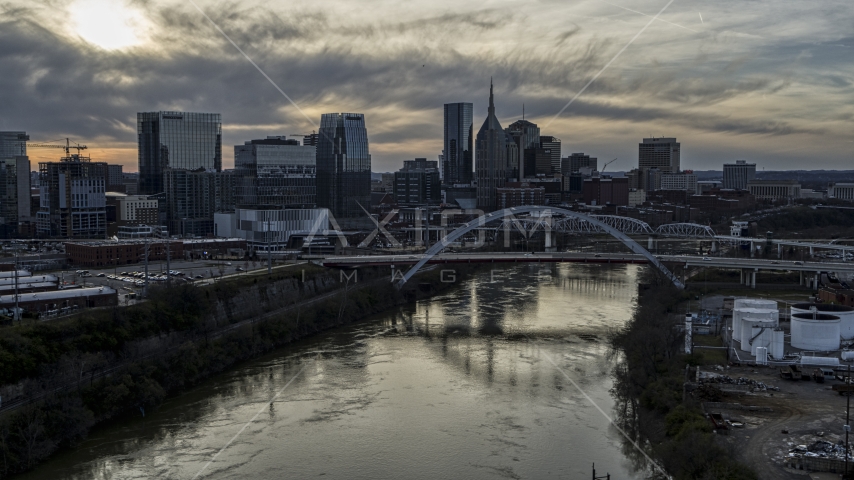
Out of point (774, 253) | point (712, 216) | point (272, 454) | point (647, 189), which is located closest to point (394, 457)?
point (272, 454)

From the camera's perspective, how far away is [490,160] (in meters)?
59.4

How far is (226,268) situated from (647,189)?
2312 inches

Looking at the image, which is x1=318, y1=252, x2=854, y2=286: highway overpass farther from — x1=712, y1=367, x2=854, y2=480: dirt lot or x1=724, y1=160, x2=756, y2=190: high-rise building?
x1=724, y1=160, x2=756, y2=190: high-rise building

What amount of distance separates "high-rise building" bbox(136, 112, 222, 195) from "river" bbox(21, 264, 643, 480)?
2282 cm

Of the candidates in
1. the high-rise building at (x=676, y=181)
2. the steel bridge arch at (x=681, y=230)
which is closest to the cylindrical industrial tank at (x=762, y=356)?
the steel bridge arch at (x=681, y=230)

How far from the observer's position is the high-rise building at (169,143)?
37.3 m

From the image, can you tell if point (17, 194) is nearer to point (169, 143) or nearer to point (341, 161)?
point (169, 143)

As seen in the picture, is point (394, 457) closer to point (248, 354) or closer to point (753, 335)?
point (248, 354)

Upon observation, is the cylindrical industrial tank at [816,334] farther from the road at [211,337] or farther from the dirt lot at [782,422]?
the road at [211,337]

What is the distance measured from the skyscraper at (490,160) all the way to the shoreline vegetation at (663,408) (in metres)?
41.7

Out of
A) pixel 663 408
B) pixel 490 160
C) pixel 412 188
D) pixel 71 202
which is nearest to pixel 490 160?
pixel 490 160

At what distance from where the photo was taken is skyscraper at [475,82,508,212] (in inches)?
2296

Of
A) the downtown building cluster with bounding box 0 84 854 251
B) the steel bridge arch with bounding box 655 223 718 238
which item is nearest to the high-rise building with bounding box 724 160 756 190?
the downtown building cluster with bounding box 0 84 854 251

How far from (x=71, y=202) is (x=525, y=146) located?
55.9 metres
